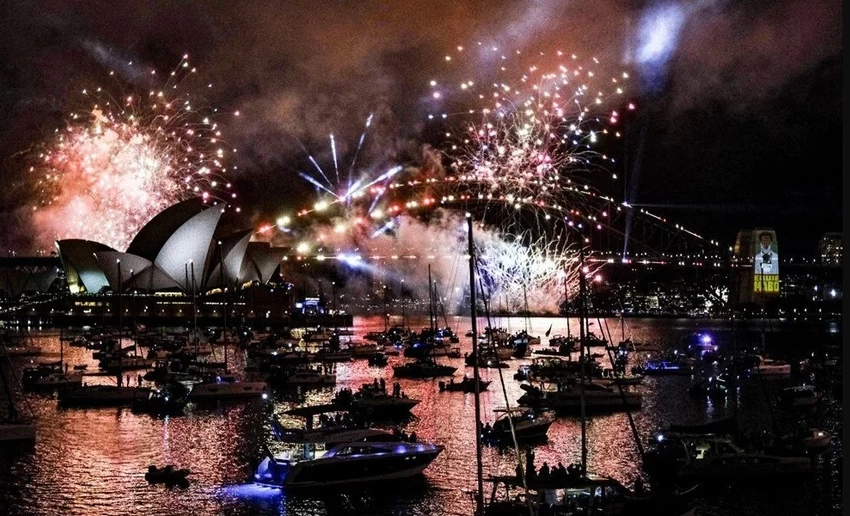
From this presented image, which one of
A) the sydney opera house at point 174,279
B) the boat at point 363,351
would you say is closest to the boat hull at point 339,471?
the boat at point 363,351

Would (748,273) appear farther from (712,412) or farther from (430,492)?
(430,492)

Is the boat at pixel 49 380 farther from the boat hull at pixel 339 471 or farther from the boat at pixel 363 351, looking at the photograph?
the boat hull at pixel 339 471

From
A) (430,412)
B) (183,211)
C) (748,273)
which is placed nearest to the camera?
(430,412)

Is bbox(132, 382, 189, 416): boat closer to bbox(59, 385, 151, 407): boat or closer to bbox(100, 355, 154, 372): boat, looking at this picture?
bbox(59, 385, 151, 407): boat

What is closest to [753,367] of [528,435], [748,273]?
[528,435]

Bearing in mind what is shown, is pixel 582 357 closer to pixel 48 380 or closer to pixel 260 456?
pixel 260 456

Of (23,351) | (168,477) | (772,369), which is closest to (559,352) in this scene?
(772,369)

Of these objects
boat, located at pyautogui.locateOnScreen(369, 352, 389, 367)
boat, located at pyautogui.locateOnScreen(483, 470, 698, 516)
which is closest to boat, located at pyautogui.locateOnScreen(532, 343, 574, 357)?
boat, located at pyautogui.locateOnScreen(369, 352, 389, 367)
